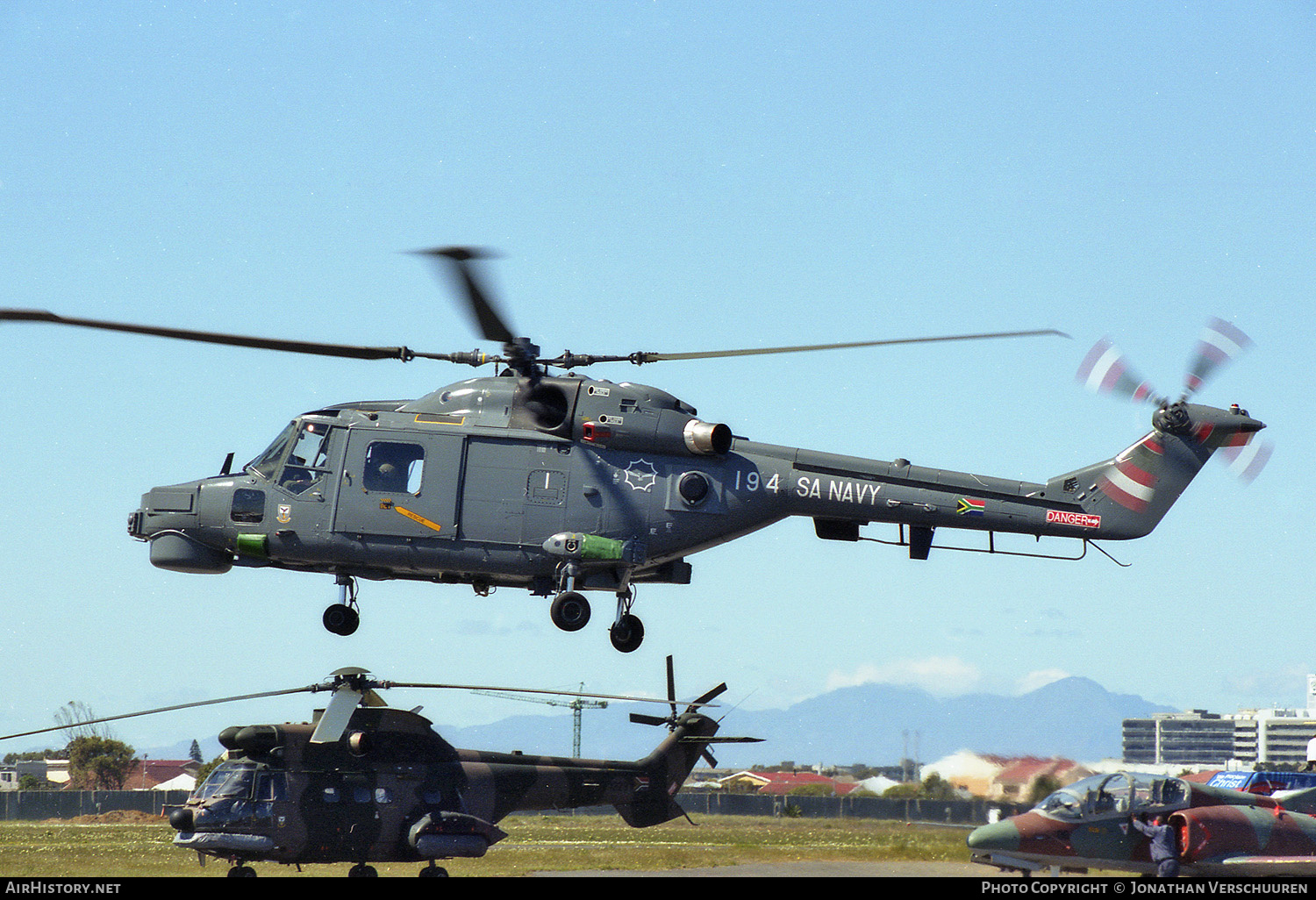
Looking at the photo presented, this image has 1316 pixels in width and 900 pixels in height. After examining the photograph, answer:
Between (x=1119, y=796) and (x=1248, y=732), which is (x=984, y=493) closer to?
(x=1119, y=796)

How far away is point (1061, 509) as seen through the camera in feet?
71.5

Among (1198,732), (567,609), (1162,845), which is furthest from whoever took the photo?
(1198,732)

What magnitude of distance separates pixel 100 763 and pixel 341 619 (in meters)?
68.0

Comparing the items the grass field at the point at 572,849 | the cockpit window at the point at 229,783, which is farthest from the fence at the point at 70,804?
the cockpit window at the point at 229,783

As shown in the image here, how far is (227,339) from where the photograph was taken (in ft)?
67.2

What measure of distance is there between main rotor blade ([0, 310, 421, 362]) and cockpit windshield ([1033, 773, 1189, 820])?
13477 mm

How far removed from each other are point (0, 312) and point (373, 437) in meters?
5.66

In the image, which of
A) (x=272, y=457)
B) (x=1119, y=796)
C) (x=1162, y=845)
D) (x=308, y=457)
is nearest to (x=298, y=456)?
(x=308, y=457)

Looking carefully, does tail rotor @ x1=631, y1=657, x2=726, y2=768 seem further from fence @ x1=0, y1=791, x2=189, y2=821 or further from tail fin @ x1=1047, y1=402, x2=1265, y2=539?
fence @ x1=0, y1=791, x2=189, y2=821

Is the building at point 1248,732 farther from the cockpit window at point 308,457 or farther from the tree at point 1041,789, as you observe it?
the cockpit window at point 308,457

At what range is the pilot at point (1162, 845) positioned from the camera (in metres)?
23.7

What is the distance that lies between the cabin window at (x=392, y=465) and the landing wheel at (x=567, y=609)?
2935 millimetres
